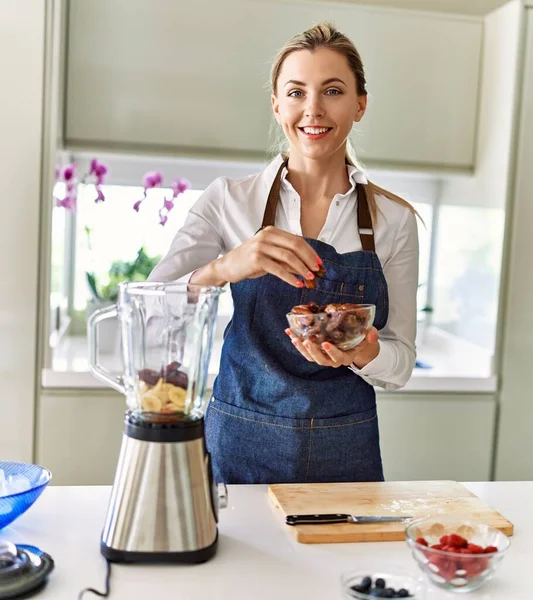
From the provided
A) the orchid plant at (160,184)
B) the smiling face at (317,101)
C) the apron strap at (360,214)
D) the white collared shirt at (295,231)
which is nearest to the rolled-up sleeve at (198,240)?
the white collared shirt at (295,231)

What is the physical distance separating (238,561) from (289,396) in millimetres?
478

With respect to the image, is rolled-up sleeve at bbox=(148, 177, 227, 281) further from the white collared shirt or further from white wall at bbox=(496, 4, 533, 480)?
white wall at bbox=(496, 4, 533, 480)

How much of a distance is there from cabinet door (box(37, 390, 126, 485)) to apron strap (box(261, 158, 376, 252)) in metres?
0.89

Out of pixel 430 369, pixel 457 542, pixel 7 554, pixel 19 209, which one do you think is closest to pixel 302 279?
pixel 457 542

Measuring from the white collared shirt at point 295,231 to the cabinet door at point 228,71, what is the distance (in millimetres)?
788

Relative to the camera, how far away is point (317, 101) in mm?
1512

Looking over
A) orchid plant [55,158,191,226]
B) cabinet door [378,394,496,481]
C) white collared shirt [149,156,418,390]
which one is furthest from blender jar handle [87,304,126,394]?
cabinet door [378,394,496,481]

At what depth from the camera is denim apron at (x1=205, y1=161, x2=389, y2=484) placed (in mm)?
1480

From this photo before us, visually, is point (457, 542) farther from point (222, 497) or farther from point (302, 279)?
point (302, 279)

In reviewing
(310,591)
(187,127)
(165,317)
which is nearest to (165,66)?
(187,127)

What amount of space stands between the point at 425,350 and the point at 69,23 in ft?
5.19

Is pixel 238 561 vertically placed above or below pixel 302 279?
below

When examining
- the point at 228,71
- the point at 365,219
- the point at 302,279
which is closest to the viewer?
the point at 302,279

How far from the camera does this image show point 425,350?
283 cm
